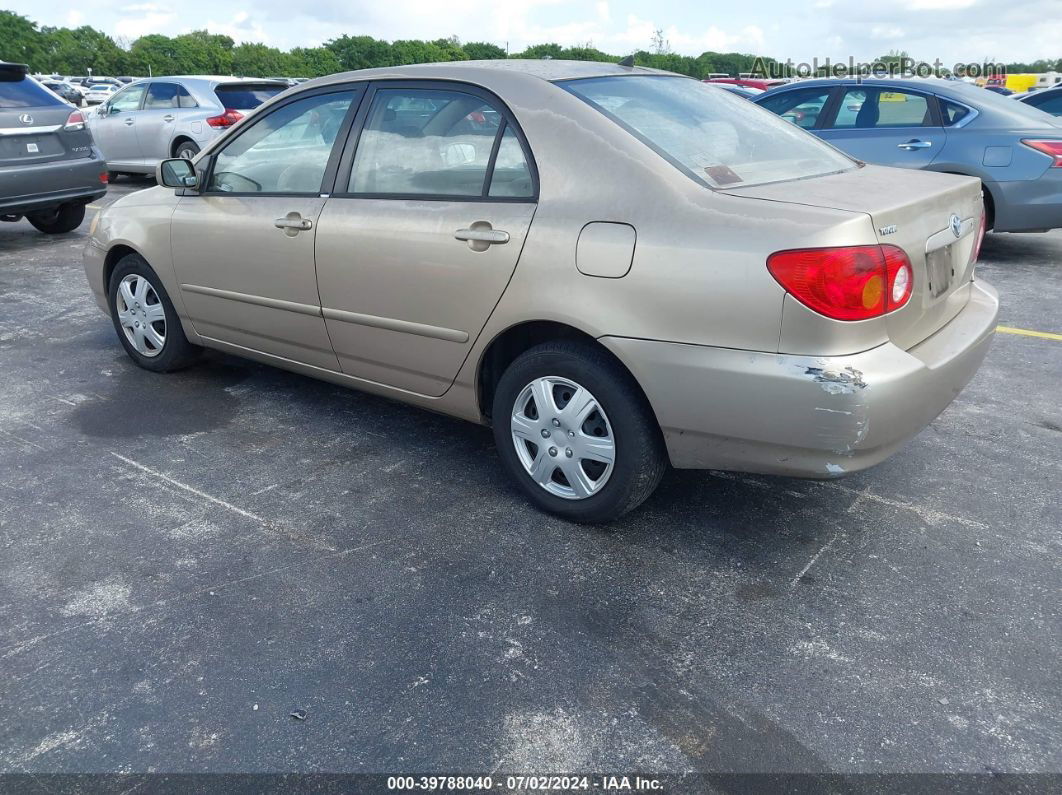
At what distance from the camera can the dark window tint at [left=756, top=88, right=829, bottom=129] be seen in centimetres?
849

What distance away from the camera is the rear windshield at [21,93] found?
26.6 ft

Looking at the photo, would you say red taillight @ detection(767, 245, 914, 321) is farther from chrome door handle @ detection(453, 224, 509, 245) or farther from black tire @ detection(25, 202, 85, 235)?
black tire @ detection(25, 202, 85, 235)

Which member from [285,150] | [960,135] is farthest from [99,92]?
[285,150]

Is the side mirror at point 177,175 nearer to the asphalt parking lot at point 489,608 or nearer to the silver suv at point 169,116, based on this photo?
the asphalt parking lot at point 489,608

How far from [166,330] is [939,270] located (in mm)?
3769

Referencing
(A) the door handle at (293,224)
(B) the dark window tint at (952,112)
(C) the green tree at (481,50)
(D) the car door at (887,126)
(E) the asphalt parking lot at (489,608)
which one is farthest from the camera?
(C) the green tree at (481,50)

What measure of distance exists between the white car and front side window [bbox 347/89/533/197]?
38642mm

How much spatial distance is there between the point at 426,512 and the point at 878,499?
1749 millimetres

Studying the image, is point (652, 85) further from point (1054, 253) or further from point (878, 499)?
point (1054, 253)

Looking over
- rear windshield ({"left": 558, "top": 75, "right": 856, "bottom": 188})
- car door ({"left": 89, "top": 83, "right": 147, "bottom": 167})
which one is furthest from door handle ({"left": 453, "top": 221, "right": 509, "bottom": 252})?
car door ({"left": 89, "top": 83, "right": 147, "bottom": 167})

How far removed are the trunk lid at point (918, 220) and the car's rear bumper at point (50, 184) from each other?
7318mm

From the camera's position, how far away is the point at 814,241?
2592 millimetres

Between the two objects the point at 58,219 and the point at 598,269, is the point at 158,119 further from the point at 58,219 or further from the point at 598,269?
the point at 598,269

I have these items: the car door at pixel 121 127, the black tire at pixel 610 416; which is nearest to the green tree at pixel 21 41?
the car door at pixel 121 127
